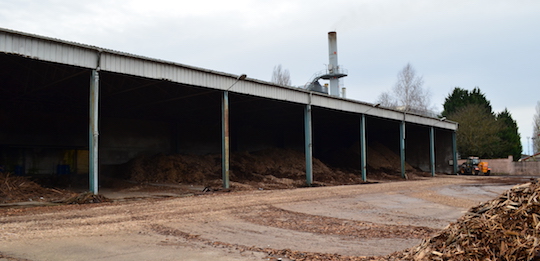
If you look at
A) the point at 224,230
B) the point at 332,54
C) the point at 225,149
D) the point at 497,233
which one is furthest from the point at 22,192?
the point at 332,54

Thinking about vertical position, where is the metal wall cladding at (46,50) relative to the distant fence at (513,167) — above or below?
above

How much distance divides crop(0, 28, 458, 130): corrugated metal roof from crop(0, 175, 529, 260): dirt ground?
228 inches

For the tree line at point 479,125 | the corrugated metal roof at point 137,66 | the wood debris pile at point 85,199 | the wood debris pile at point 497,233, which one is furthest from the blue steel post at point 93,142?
the tree line at point 479,125

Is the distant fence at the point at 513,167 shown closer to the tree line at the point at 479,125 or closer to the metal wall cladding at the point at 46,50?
the tree line at the point at 479,125

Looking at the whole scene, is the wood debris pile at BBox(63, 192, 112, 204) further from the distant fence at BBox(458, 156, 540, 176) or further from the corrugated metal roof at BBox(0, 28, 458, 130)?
the distant fence at BBox(458, 156, 540, 176)

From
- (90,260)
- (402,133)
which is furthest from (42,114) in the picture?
(402,133)

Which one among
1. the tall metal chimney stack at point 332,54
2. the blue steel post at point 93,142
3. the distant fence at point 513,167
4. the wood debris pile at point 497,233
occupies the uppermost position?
the tall metal chimney stack at point 332,54

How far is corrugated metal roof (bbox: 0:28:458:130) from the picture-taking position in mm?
15001

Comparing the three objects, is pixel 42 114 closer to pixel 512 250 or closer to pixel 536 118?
pixel 512 250

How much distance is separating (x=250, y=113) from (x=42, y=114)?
15.6 metres

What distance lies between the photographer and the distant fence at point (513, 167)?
47.0 metres

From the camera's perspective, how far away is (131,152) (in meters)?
33.6

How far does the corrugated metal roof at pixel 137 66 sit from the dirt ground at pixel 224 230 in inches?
228

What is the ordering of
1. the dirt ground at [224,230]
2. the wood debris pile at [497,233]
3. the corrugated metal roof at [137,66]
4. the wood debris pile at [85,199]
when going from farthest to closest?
the wood debris pile at [85,199]
the corrugated metal roof at [137,66]
the dirt ground at [224,230]
the wood debris pile at [497,233]
